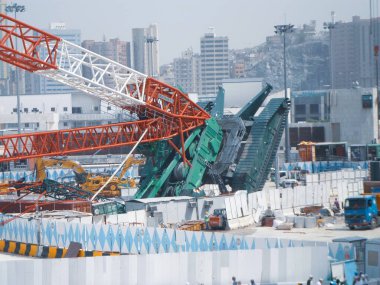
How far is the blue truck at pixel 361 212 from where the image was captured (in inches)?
1854

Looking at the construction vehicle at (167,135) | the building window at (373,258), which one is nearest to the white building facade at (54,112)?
the construction vehicle at (167,135)

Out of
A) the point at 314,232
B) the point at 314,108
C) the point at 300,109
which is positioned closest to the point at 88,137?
A: the point at 314,232

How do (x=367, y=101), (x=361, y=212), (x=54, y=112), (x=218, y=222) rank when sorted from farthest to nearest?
(x=54, y=112) < (x=367, y=101) < (x=218, y=222) < (x=361, y=212)

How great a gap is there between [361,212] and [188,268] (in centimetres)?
1497

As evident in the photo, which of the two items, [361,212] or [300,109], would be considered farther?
[300,109]

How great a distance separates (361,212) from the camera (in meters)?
47.2

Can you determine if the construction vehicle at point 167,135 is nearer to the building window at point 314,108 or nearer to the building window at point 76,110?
the building window at point 314,108

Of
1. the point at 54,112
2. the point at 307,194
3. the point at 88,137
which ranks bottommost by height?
the point at 307,194

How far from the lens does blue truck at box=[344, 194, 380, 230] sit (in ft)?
155

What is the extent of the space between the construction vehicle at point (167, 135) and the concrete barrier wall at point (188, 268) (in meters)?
22.5

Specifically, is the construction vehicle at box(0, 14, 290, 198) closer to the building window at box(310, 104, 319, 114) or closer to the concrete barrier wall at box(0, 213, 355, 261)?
the concrete barrier wall at box(0, 213, 355, 261)

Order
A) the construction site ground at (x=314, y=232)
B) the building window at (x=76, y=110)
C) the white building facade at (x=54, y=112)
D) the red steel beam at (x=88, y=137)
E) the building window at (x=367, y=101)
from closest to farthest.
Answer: the construction site ground at (x=314, y=232), the red steel beam at (x=88, y=137), the building window at (x=367, y=101), the white building facade at (x=54, y=112), the building window at (x=76, y=110)

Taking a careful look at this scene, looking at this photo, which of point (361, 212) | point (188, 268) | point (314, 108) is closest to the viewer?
point (188, 268)

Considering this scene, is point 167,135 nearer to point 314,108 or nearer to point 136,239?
point 136,239
